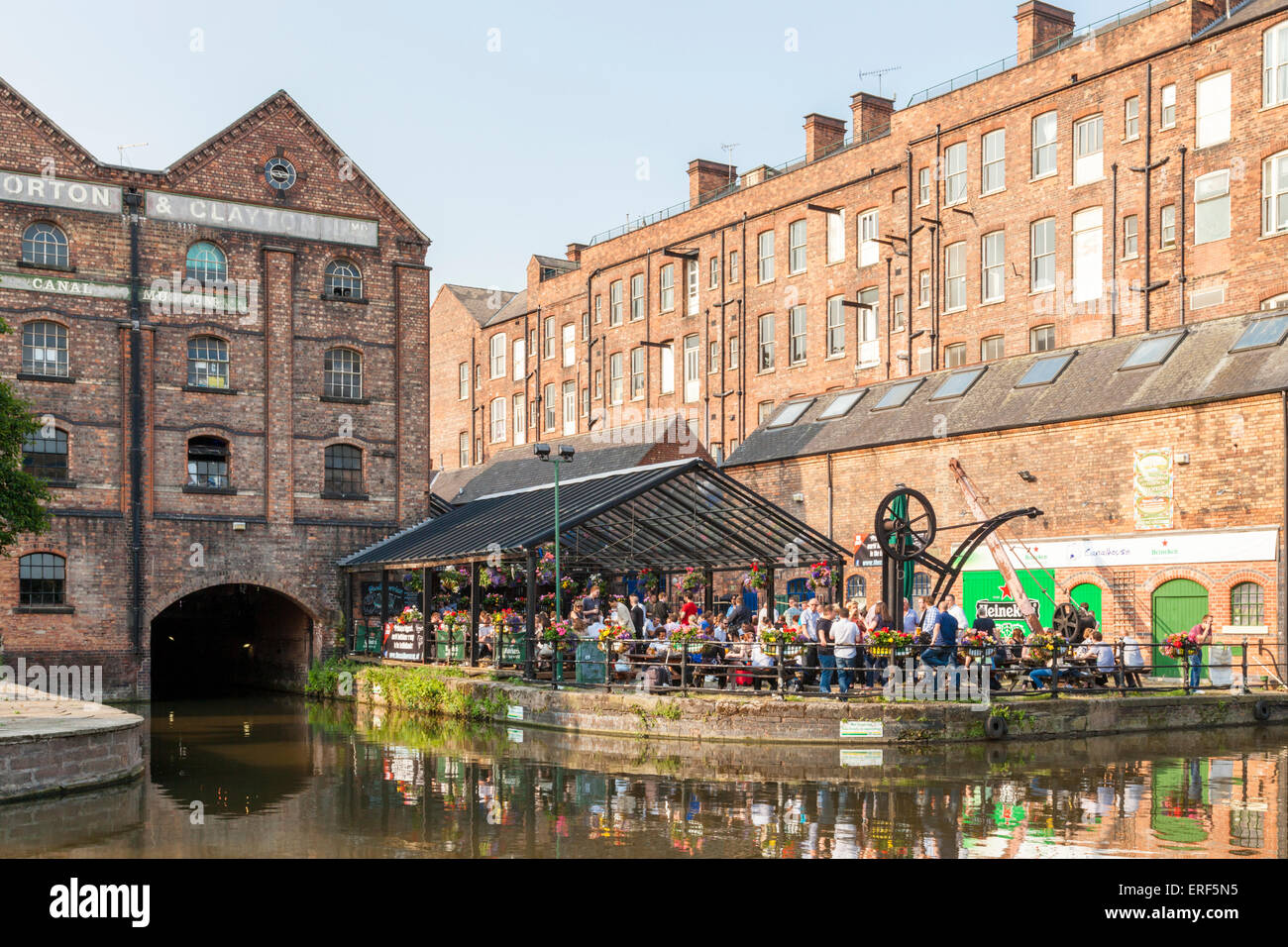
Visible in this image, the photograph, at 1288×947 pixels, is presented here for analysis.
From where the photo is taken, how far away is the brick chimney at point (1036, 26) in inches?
1406

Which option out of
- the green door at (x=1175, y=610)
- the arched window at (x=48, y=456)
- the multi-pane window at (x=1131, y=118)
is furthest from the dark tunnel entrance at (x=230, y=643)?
the multi-pane window at (x=1131, y=118)

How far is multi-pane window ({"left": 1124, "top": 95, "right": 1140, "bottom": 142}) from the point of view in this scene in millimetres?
32062

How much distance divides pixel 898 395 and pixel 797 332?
12.7m

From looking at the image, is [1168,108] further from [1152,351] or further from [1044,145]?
[1152,351]

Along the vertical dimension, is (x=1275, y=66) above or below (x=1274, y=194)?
above

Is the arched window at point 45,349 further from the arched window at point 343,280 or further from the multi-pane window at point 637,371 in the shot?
the multi-pane window at point 637,371

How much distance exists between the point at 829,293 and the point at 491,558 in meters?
22.3

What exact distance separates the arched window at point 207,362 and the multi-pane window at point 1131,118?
73.2 feet

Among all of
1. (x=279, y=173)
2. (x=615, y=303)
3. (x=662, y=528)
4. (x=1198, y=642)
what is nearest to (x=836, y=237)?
(x=615, y=303)

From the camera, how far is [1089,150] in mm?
33156

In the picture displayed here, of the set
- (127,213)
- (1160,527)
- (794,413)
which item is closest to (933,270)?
(794,413)

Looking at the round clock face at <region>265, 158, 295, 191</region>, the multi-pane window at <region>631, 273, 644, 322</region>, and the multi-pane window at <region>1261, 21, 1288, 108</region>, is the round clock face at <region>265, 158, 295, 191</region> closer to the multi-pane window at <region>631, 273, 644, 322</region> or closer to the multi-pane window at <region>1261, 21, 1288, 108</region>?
the multi-pane window at <region>631, 273, 644, 322</region>

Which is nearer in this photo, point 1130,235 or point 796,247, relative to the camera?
point 1130,235

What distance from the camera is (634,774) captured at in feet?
46.6
